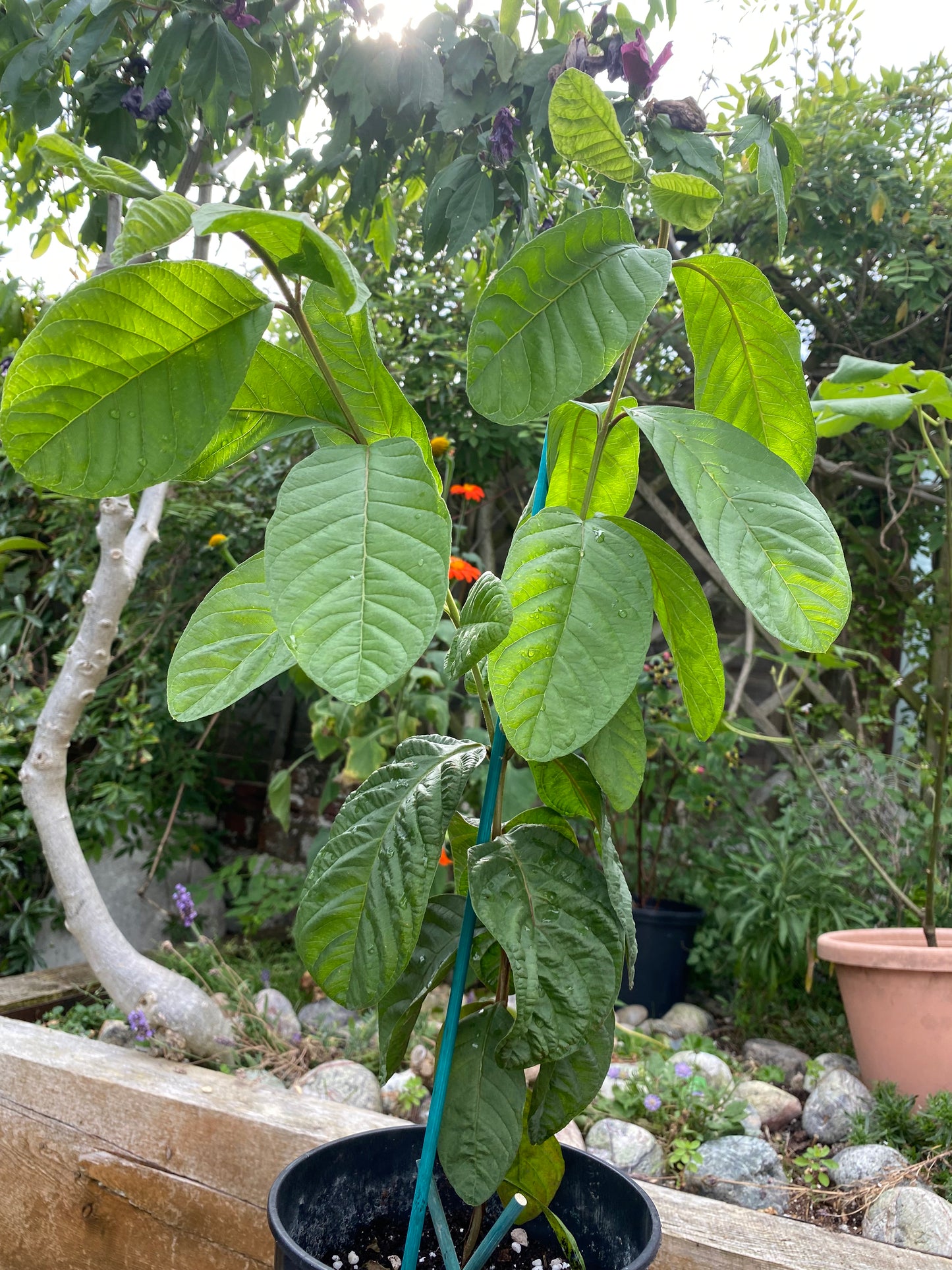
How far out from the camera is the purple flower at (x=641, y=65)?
80 centimetres

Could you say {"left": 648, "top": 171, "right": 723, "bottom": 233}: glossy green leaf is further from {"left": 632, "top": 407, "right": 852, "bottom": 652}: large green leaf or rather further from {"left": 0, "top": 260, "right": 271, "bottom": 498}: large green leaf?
{"left": 0, "top": 260, "right": 271, "bottom": 498}: large green leaf

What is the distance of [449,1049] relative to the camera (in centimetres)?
62

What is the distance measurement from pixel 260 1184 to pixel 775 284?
10.2 feet

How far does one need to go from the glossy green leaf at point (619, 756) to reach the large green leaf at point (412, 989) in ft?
0.61

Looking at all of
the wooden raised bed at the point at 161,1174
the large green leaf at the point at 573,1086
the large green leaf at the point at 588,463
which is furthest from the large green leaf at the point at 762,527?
the wooden raised bed at the point at 161,1174

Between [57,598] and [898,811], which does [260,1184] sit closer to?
[898,811]

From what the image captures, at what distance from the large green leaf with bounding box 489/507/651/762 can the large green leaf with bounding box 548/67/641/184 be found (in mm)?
224

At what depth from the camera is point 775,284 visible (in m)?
3.18

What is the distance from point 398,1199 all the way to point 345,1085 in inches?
43.3

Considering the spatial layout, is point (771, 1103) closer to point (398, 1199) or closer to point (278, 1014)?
point (278, 1014)

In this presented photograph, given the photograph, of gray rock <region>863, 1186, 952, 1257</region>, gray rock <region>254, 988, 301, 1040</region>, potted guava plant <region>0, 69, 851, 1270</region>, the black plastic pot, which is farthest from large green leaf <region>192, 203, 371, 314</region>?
the black plastic pot

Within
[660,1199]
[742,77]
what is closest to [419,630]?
[660,1199]

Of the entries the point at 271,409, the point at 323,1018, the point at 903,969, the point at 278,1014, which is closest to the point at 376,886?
the point at 271,409

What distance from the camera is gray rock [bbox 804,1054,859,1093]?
2031 millimetres
